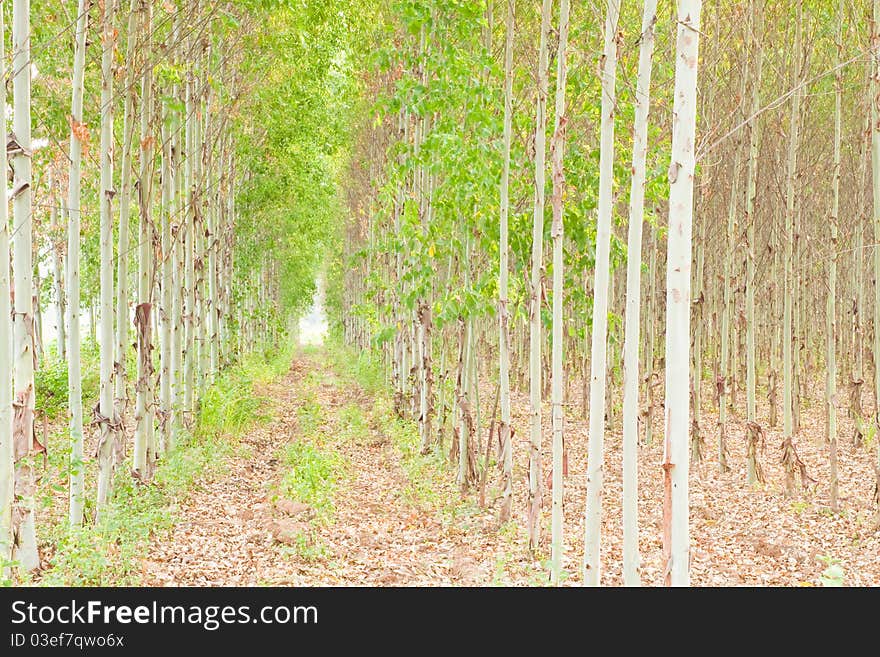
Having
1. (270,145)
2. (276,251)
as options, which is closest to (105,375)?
(270,145)

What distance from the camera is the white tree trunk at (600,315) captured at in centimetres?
543

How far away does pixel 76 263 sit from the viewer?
24.2 feet

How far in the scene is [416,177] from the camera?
13625 mm

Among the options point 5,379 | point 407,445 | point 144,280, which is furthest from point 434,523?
point 5,379

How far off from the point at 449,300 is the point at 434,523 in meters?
2.88

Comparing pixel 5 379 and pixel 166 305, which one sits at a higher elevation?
pixel 166 305

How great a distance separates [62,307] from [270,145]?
1099 cm

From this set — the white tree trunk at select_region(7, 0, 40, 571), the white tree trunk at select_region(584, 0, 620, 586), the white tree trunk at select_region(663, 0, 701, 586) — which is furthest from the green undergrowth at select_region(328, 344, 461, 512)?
the white tree trunk at select_region(663, 0, 701, 586)

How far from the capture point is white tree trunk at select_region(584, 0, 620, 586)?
5.43 metres

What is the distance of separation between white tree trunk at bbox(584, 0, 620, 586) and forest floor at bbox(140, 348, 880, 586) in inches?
39.6

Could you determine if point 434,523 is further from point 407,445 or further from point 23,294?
point 23,294

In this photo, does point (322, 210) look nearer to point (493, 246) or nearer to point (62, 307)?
point (62, 307)

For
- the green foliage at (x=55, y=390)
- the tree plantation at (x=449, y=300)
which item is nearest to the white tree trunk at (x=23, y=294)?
the tree plantation at (x=449, y=300)
